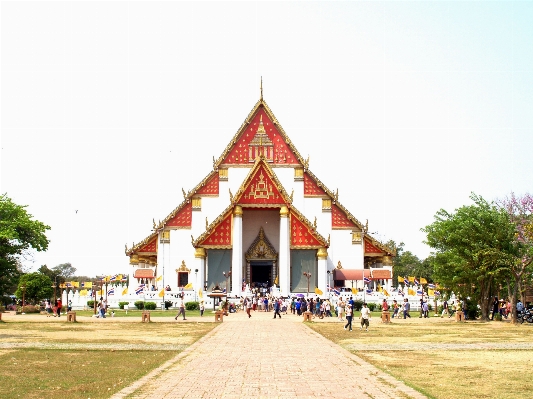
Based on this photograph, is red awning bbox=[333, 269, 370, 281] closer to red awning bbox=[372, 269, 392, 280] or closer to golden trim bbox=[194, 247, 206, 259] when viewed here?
red awning bbox=[372, 269, 392, 280]

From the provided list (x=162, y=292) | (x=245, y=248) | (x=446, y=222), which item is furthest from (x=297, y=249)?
(x=446, y=222)

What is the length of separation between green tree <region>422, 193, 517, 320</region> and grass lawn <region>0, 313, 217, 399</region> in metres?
15.1

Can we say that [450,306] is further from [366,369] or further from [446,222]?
[366,369]

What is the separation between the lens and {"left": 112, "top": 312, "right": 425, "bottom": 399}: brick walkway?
1399 cm

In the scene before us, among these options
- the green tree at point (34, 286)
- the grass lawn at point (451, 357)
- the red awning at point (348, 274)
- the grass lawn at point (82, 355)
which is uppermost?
the red awning at point (348, 274)

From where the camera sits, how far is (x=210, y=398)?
1332 centimetres

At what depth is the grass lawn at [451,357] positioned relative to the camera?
14.9 metres

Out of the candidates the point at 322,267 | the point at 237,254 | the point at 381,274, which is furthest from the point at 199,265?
the point at 381,274

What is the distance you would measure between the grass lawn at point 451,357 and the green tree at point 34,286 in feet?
108

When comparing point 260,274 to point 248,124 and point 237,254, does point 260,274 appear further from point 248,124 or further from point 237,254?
point 248,124

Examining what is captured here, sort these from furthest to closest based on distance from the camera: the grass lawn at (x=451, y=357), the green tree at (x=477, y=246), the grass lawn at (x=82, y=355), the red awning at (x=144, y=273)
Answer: the red awning at (x=144, y=273), the green tree at (x=477, y=246), the grass lawn at (x=451, y=357), the grass lawn at (x=82, y=355)

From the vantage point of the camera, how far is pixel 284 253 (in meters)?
58.0

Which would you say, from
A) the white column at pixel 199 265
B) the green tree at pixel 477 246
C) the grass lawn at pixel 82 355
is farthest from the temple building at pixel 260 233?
the grass lawn at pixel 82 355

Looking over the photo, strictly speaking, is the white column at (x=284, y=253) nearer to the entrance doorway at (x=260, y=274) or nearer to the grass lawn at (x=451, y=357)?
the entrance doorway at (x=260, y=274)
